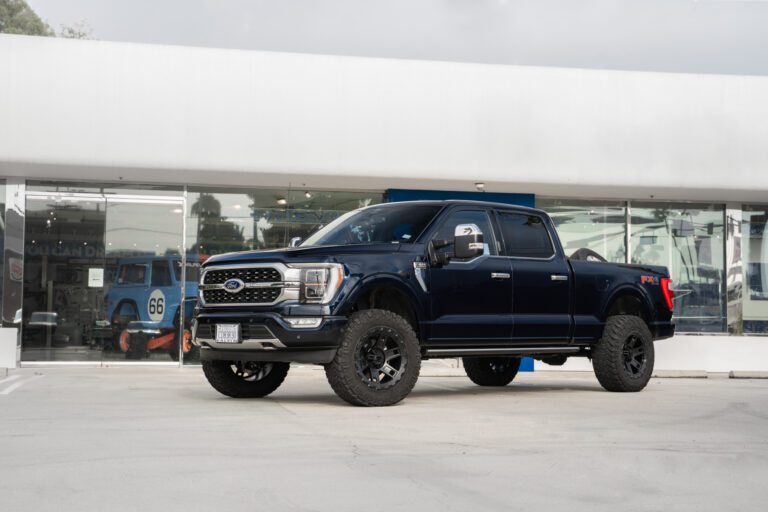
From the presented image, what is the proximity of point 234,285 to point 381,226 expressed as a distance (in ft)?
5.60

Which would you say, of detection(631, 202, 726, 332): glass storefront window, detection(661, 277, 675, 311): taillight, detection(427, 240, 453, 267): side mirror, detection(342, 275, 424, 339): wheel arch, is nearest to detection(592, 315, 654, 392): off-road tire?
detection(661, 277, 675, 311): taillight

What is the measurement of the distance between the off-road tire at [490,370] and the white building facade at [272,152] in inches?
191

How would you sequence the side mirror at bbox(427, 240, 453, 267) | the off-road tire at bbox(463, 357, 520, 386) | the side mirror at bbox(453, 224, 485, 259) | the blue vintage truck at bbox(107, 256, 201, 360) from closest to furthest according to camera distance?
1. the side mirror at bbox(453, 224, 485, 259)
2. the side mirror at bbox(427, 240, 453, 267)
3. the off-road tire at bbox(463, 357, 520, 386)
4. the blue vintage truck at bbox(107, 256, 201, 360)

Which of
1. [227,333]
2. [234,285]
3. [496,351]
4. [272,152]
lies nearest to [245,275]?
[234,285]

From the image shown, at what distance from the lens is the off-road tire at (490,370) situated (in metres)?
12.7

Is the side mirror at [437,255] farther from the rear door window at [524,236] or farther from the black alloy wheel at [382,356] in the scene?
the rear door window at [524,236]

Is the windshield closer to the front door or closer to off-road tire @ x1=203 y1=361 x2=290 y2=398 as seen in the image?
the front door

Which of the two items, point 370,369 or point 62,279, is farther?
point 62,279

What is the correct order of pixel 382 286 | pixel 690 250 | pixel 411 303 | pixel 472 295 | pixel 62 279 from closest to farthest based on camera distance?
pixel 382 286
pixel 411 303
pixel 472 295
pixel 62 279
pixel 690 250

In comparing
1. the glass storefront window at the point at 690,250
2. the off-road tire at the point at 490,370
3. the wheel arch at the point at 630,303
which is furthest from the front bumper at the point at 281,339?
the glass storefront window at the point at 690,250

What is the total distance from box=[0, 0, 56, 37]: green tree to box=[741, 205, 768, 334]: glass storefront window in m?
39.5

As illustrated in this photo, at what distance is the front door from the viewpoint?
9680mm

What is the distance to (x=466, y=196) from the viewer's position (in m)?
18.4

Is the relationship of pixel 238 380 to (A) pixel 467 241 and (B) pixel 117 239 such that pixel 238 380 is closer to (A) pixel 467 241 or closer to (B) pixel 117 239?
(A) pixel 467 241
